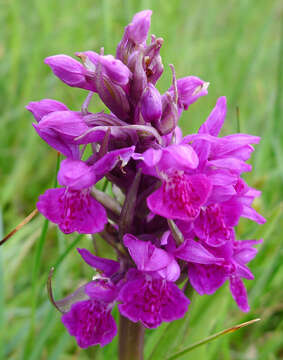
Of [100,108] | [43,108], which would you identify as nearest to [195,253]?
→ [43,108]

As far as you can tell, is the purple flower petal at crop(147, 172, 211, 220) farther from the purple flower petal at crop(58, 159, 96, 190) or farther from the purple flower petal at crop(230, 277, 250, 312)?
the purple flower petal at crop(230, 277, 250, 312)

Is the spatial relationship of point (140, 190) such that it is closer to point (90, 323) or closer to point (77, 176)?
point (77, 176)

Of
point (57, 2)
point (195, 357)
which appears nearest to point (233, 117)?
point (57, 2)

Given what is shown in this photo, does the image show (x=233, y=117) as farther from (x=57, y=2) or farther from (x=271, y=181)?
(x=57, y=2)

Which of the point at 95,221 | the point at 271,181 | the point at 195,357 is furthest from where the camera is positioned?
the point at 271,181

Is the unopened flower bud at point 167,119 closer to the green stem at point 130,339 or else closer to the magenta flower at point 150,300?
the magenta flower at point 150,300

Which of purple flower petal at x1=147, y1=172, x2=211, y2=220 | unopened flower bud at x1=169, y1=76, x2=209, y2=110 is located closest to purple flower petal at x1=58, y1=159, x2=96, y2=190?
purple flower petal at x1=147, y1=172, x2=211, y2=220
